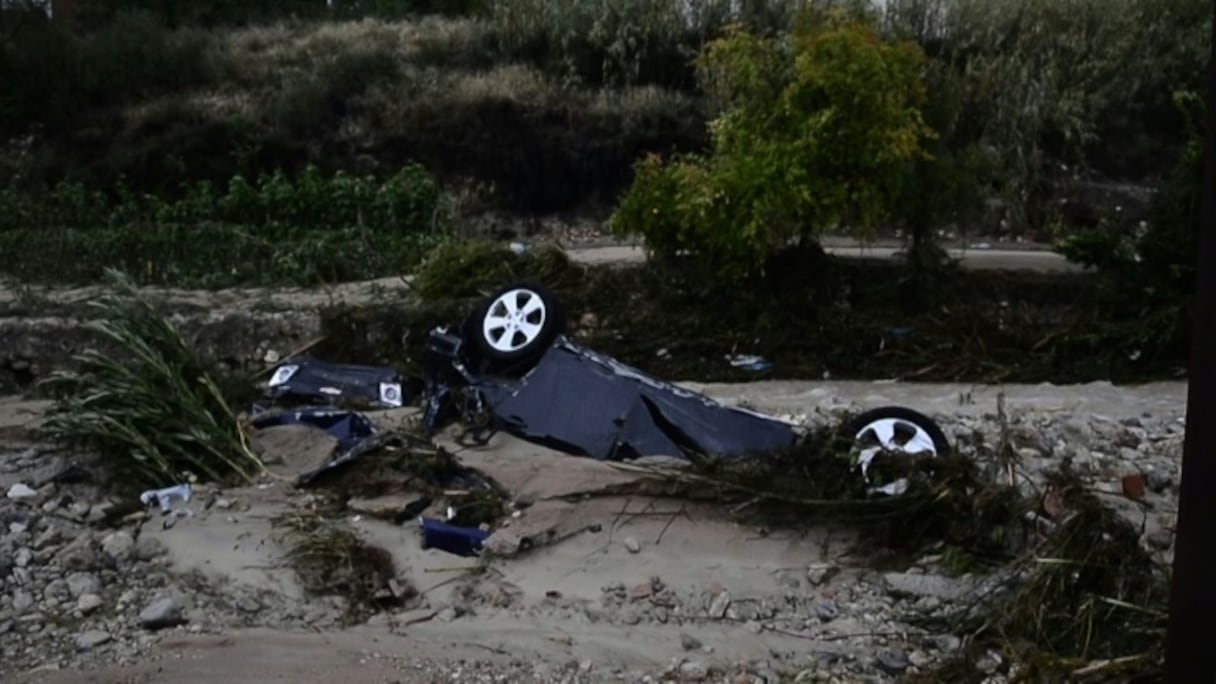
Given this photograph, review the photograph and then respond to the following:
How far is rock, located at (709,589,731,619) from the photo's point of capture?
6.65 meters

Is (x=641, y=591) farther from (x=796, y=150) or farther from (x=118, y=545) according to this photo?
(x=796, y=150)

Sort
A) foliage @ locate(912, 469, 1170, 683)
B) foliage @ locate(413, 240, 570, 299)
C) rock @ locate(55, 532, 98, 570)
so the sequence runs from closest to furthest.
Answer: foliage @ locate(912, 469, 1170, 683) < rock @ locate(55, 532, 98, 570) < foliage @ locate(413, 240, 570, 299)

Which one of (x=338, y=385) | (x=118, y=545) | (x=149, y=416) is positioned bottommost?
(x=338, y=385)

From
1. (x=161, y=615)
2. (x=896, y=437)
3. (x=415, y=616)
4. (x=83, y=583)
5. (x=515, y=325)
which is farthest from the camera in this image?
(x=515, y=325)

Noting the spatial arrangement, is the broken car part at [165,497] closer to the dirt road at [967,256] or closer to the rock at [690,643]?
the rock at [690,643]

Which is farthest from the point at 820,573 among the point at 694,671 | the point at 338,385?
the point at 338,385

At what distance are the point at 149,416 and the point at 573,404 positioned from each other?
247 centimetres

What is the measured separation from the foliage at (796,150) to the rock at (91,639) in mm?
7151

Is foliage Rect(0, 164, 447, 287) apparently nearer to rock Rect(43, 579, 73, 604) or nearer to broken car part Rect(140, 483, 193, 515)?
broken car part Rect(140, 483, 193, 515)

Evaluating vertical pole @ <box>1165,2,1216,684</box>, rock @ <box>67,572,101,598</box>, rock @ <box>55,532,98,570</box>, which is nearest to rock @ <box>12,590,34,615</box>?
rock @ <box>67,572,101,598</box>

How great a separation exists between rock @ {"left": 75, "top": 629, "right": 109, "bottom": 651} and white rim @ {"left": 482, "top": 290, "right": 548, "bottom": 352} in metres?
4.19

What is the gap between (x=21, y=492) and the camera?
791cm

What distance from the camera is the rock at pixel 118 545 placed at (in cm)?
723

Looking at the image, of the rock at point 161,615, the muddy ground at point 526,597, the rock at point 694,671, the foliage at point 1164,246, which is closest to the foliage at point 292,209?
the foliage at point 1164,246
